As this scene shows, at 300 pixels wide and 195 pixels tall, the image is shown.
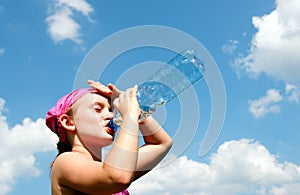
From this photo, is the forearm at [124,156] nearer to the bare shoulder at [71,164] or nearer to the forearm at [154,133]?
the bare shoulder at [71,164]

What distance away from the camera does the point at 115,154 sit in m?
3.24

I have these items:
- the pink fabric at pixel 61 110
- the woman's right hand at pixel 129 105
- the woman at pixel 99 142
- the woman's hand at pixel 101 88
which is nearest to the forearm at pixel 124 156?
the woman at pixel 99 142

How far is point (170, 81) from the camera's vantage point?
14.5 feet

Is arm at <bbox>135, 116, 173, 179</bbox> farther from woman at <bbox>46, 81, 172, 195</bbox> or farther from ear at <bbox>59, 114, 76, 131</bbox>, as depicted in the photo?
ear at <bbox>59, 114, 76, 131</bbox>

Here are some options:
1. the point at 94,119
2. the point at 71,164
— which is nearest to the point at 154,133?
the point at 94,119

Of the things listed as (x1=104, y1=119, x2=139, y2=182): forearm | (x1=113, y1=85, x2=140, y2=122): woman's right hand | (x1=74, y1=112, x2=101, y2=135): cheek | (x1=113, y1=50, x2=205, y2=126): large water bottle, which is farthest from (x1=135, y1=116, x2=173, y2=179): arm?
(x1=104, y1=119, x2=139, y2=182): forearm

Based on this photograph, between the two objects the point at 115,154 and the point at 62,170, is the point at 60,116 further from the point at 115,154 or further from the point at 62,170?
the point at 115,154

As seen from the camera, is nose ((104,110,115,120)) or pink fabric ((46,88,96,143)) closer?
nose ((104,110,115,120))

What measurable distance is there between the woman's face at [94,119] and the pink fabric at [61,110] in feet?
0.25

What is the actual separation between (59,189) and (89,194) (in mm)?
261

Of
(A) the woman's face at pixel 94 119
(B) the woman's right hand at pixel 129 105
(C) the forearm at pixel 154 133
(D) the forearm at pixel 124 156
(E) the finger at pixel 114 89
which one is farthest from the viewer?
(C) the forearm at pixel 154 133

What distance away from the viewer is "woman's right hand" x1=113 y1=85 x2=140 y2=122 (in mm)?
3438

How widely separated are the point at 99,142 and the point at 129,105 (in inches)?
21.5

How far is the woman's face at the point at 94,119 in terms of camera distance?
386 centimetres
